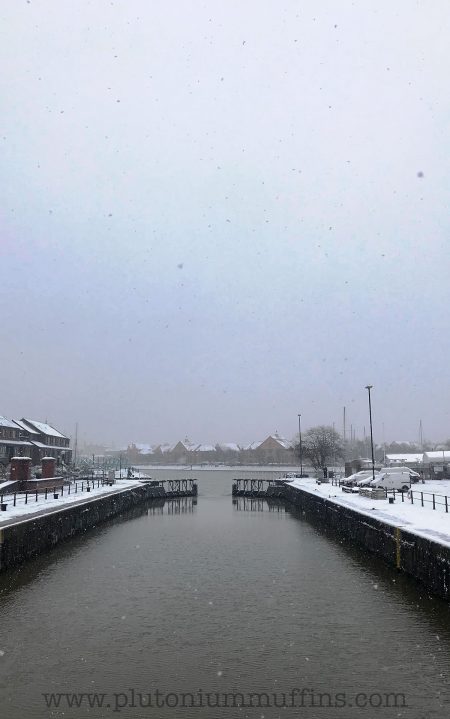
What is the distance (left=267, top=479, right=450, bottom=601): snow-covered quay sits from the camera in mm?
18672

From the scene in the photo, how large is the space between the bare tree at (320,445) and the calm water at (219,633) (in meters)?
77.7

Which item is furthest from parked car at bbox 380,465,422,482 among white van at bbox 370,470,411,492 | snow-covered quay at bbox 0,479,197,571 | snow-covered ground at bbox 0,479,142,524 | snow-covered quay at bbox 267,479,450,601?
snow-covered ground at bbox 0,479,142,524

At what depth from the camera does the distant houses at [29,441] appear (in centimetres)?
7469

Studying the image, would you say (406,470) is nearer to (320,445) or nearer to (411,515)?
(411,515)

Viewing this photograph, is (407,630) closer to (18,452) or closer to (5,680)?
(5,680)

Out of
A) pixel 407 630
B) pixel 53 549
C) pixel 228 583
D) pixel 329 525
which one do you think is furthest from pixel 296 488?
pixel 407 630

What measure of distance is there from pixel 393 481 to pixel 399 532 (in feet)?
87.7

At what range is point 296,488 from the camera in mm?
59531

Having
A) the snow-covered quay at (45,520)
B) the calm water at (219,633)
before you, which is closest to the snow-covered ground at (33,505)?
the snow-covered quay at (45,520)

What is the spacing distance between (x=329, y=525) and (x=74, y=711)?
2976cm

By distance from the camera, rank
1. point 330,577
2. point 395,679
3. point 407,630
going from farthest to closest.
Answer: point 330,577 → point 407,630 → point 395,679

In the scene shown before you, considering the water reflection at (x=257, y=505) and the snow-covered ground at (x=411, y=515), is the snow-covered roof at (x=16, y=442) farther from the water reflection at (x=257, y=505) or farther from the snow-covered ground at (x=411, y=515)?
the snow-covered ground at (x=411, y=515)

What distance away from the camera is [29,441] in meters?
83.9

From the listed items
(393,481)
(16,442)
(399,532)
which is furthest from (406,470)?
(16,442)
